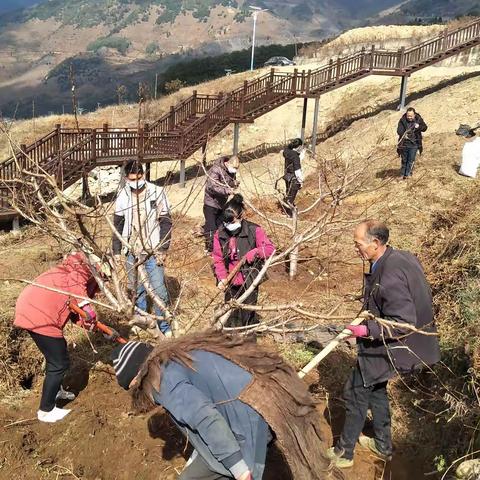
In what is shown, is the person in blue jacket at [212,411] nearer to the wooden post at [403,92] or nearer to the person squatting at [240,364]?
the person squatting at [240,364]

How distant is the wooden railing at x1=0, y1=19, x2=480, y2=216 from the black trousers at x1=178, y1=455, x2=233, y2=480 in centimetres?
906

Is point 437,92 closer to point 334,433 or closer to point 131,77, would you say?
point 334,433

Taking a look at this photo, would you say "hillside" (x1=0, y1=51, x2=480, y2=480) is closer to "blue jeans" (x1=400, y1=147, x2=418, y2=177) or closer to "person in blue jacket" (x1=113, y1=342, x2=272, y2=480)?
"person in blue jacket" (x1=113, y1=342, x2=272, y2=480)

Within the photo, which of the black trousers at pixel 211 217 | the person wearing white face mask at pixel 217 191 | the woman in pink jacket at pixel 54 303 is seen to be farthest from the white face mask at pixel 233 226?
the black trousers at pixel 211 217

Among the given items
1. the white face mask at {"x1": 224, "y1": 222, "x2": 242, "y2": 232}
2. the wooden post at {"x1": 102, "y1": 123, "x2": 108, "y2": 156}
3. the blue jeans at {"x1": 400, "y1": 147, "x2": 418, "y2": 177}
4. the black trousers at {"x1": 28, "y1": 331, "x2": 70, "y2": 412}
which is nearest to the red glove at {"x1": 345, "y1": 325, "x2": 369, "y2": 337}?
the white face mask at {"x1": 224, "y1": 222, "x2": 242, "y2": 232}

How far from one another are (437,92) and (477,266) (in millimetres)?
14530

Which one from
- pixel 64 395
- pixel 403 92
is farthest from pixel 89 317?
pixel 403 92

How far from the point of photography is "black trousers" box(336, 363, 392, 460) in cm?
330

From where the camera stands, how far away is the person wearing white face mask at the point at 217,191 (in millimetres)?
6852

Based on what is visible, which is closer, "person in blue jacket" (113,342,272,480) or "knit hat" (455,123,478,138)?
"person in blue jacket" (113,342,272,480)

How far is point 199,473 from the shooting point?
2490mm

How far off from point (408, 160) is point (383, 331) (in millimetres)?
8826

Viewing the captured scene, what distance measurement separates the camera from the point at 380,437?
345 cm

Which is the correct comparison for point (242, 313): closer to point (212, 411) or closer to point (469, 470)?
point (469, 470)
